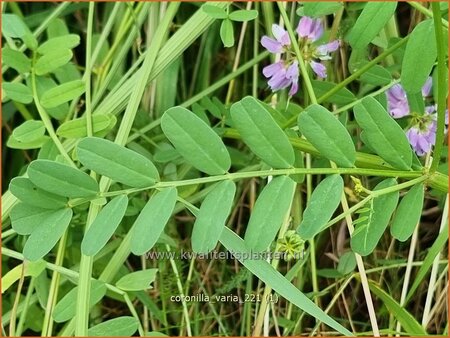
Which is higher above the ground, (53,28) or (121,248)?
(53,28)

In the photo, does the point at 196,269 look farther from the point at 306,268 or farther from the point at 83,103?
the point at 83,103

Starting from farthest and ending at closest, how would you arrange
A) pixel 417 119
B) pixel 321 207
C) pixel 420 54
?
pixel 417 119 < pixel 420 54 < pixel 321 207

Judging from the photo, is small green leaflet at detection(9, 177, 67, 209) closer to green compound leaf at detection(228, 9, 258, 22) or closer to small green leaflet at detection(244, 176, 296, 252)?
small green leaflet at detection(244, 176, 296, 252)

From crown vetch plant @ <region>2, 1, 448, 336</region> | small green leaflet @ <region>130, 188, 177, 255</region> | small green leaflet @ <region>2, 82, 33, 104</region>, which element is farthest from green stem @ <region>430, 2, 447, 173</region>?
small green leaflet @ <region>2, 82, 33, 104</region>

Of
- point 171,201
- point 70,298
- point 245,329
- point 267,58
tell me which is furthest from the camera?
point 267,58

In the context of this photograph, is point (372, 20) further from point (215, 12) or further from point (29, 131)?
point (29, 131)

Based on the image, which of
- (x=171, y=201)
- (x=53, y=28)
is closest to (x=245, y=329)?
(x=171, y=201)

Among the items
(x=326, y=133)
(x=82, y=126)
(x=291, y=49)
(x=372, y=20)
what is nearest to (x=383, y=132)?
(x=326, y=133)
